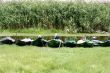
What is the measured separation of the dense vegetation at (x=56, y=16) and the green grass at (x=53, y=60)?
4191mm

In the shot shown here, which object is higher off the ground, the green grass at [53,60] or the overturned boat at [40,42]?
the overturned boat at [40,42]

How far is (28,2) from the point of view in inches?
574

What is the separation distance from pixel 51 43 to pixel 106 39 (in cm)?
181

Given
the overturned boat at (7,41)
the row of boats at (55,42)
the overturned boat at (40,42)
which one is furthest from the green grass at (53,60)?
the overturned boat at (7,41)

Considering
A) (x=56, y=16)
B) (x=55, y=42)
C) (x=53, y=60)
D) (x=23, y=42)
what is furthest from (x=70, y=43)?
(x=56, y=16)

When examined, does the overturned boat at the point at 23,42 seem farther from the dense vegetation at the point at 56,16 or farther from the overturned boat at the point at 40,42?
the dense vegetation at the point at 56,16

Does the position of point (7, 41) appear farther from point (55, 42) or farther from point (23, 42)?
point (55, 42)

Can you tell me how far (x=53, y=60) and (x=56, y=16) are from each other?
623cm

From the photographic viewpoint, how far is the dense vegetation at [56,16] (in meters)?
13.6

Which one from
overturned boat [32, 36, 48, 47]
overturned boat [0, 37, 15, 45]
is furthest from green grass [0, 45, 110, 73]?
overturned boat [0, 37, 15, 45]

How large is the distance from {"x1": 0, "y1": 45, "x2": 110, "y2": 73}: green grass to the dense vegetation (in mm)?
4191

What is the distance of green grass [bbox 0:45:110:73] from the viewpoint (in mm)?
7035

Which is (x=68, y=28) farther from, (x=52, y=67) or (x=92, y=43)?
(x=52, y=67)

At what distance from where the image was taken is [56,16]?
13820mm
